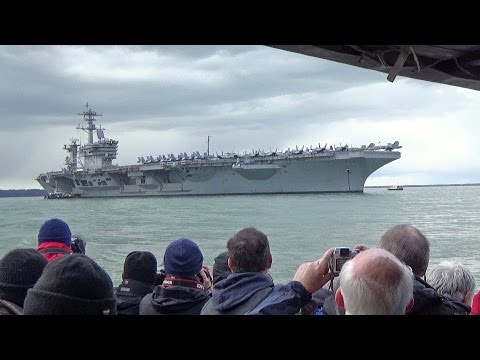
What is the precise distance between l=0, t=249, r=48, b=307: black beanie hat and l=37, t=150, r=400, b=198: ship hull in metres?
44.0

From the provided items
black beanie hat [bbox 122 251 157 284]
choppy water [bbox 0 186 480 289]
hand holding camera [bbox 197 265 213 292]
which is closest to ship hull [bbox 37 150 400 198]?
choppy water [bbox 0 186 480 289]

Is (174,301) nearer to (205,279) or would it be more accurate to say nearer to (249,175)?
(205,279)

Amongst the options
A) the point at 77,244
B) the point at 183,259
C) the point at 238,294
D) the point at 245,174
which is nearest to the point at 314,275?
the point at 238,294

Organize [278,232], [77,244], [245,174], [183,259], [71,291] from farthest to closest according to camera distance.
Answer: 1. [245,174]
2. [278,232]
3. [77,244]
4. [183,259]
5. [71,291]

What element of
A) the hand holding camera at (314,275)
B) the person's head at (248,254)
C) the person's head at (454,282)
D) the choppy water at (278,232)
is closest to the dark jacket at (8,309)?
the person's head at (248,254)

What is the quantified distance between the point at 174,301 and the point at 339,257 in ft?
Result: 2.74

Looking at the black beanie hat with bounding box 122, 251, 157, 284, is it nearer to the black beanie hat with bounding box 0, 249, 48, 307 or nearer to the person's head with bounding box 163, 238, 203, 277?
the person's head with bounding box 163, 238, 203, 277

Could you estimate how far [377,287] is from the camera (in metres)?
1.44

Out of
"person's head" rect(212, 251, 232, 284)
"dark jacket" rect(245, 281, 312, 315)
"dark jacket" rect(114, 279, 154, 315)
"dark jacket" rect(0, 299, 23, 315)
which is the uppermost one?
"dark jacket" rect(0, 299, 23, 315)

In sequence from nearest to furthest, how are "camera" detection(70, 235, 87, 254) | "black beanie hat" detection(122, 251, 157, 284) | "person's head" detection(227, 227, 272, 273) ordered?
1. "person's head" detection(227, 227, 272, 273)
2. "black beanie hat" detection(122, 251, 157, 284)
3. "camera" detection(70, 235, 87, 254)

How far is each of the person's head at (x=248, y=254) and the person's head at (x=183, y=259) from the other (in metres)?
0.36

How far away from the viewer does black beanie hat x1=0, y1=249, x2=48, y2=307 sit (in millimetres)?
1858
